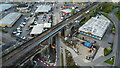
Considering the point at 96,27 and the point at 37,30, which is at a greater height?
the point at 96,27

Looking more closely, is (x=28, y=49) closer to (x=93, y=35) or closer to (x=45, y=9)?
(x=93, y=35)

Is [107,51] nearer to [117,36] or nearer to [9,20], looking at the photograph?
[117,36]

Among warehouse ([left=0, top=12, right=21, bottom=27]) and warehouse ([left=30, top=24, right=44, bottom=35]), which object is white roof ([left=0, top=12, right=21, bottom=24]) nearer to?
warehouse ([left=0, top=12, right=21, bottom=27])

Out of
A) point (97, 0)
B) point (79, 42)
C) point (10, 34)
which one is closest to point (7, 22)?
point (10, 34)

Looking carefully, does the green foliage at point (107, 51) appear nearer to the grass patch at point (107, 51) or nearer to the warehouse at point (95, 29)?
the grass patch at point (107, 51)

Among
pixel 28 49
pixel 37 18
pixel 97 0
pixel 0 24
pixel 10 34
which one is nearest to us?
pixel 28 49

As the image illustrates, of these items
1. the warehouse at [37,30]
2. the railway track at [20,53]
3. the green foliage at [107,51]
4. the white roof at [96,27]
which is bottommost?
the green foliage at [107,51]

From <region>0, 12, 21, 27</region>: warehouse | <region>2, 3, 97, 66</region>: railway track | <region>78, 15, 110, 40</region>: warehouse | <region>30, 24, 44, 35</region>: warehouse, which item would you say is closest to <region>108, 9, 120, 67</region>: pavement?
<region>78, 15, 110, 40</region>: warehouse

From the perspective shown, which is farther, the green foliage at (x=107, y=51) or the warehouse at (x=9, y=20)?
the warehouse at (x=9, y=20)

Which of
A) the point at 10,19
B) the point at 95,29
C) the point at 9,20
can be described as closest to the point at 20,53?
the point at 95,29

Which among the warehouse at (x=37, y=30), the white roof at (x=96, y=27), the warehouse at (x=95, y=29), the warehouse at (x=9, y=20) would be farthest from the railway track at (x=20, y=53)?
the warehouse at (x=9, y=20)

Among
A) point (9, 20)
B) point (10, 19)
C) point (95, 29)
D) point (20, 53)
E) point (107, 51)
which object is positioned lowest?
point (107, 51)
